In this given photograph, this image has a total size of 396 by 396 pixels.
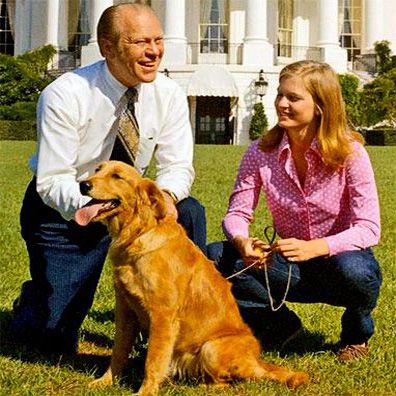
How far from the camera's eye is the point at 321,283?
526cm

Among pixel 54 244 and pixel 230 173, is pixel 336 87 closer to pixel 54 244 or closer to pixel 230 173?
pixel 54 244

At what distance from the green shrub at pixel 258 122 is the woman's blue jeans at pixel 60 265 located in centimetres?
3281

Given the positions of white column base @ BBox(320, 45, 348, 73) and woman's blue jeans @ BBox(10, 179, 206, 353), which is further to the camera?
white column base @ BBox(320, 45, 348, 73)

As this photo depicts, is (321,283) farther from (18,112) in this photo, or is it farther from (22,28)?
(22,28)

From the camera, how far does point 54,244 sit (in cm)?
532

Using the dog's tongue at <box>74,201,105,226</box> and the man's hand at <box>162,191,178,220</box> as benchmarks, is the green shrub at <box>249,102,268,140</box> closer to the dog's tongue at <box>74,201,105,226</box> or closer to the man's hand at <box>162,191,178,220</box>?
the man's hand at <box>162,191,178,220</box>

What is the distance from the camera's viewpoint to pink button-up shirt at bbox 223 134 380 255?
201 inches

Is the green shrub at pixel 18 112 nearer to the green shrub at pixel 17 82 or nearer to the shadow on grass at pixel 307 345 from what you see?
the green shrub at pixel 17 82

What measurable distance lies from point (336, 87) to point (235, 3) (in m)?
42.1

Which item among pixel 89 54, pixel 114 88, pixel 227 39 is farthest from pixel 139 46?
pixel 227 39

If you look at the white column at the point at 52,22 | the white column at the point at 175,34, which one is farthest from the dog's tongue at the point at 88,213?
the white column at the point at 52,22

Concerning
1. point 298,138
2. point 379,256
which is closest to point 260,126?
point 379,256

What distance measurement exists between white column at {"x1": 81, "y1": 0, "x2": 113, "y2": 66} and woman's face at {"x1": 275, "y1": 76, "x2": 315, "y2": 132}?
119ft

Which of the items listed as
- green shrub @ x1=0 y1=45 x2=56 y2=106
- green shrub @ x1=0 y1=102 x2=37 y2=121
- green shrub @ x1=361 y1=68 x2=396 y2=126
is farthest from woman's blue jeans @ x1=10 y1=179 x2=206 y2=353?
green shrub @ x1=361 y1=68 x2=396 y2=126
